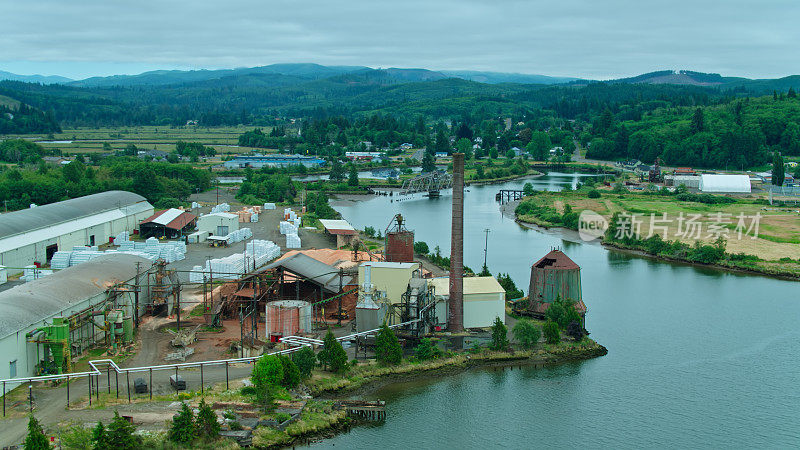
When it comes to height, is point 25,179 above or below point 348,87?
below

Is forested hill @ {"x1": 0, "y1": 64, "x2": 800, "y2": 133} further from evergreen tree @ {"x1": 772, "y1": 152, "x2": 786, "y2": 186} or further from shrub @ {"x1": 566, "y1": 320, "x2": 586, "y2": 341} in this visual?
shrub @ {"x1": 566, "y1": 320, "x2": 586, "y2": 341}

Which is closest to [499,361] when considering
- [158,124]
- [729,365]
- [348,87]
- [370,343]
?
[370,343]

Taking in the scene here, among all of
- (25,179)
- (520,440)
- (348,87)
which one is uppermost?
(348,87)

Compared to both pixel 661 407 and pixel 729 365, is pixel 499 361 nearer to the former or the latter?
pixel 661 407

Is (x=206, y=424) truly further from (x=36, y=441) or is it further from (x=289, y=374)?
(x=36, y=441)

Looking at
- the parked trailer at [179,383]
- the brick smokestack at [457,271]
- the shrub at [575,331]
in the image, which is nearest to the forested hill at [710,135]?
the shrub at [575,331]

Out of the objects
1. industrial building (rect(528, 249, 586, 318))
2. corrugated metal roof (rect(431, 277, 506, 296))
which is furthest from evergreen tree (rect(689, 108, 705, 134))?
corrugated metal roof (rect(431, 277, 506, 296))

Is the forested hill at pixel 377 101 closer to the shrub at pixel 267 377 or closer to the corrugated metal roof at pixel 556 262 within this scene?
the corrugated metal roof at pixel 556 262
